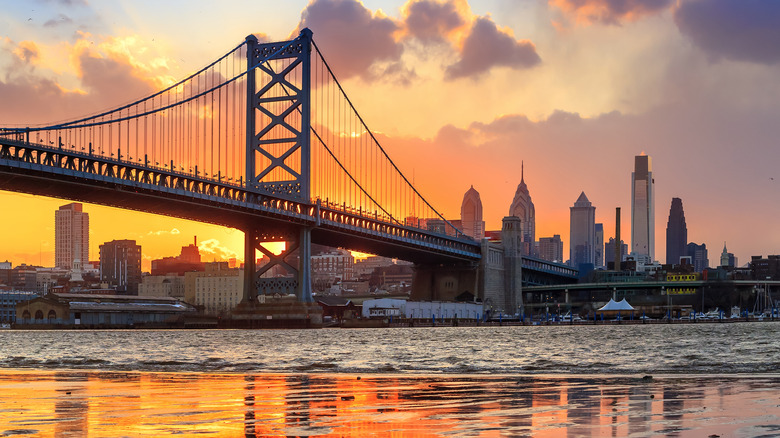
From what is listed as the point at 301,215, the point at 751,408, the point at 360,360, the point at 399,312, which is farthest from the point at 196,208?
the point at 751,408

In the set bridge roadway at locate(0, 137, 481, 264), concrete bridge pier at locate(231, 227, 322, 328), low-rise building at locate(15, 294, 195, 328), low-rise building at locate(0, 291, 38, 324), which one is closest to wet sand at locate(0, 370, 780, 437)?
bridge roadway at locate(0, 137, 481, 264)

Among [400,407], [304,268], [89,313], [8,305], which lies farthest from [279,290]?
[8,305]

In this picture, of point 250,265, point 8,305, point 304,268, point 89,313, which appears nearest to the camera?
point 304,268

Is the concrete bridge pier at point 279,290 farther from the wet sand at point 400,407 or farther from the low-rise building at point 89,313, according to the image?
the wet sand at point 400,407

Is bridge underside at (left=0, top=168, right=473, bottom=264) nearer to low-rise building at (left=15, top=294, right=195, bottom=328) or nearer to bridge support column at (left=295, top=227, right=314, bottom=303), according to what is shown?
bridge support column at (left=295, top=227, right=314, bottom=303)

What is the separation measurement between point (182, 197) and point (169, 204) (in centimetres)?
154

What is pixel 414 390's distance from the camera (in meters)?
20.0

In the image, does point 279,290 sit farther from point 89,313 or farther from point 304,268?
point 89,313

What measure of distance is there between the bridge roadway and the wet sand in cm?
5389

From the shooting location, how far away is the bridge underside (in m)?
75.9

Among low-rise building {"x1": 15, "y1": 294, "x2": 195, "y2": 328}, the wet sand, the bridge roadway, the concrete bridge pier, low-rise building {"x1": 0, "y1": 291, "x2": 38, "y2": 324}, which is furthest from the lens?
low-rise building {"x1": 0, "y1": 291, "x2": 38, "y2": 324}

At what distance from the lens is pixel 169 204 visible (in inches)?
3366

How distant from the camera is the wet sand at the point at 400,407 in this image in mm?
13180

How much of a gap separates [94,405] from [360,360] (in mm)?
19853
